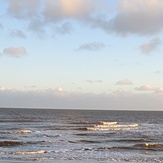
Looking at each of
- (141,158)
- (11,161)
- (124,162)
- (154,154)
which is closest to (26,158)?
(11,161)

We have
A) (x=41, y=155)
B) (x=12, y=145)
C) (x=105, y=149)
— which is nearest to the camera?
(x=41, y=155)

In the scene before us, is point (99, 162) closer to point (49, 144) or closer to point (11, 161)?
point (11, 161)

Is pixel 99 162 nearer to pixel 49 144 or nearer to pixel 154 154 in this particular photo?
pixel 154 154

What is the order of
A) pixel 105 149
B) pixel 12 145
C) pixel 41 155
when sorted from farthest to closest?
pixel 12 145, pixel 105 149, pixel 41 155

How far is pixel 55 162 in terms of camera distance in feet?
96.4

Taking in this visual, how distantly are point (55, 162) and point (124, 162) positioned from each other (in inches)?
228

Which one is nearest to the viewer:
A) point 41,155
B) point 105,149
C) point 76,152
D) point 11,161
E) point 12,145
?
point 11,161

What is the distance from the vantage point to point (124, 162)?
3045 cm

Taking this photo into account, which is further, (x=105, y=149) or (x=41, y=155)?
(x=105, y=149)

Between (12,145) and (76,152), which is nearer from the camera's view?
(76,152)

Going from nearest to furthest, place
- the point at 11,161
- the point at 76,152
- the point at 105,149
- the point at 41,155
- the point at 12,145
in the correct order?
the point at 11,161 < the point at 41,155 < the point at 76,152 < the point at 105,149 < the point at 12,145

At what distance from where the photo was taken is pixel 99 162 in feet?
98.7

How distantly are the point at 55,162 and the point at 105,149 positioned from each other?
10.5 m

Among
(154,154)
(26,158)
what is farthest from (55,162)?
(154,154)
